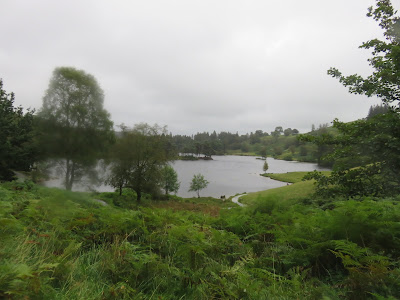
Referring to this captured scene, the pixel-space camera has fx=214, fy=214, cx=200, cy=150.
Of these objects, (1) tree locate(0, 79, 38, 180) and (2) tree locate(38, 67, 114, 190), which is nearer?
(2) tree locate(38, 67, 114, 190)

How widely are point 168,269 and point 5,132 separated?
21.0m

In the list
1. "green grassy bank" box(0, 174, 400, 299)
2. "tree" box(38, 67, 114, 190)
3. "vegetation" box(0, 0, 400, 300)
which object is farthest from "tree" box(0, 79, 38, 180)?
"green grassy bank" box(0, 174, 400, 299)

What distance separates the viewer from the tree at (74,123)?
6.15 meters

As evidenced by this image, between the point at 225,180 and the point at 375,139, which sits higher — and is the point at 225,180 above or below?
below

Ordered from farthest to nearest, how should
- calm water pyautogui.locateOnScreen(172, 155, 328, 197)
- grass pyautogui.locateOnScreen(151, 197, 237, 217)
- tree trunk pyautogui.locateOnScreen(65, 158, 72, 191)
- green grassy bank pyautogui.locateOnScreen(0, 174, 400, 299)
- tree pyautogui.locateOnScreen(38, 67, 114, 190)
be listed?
calm water pyautogui.locateOnScreen(172, 155, 328, 197) < grass pyautogui.locateOnScreen(151, 197, 237, 217) < tree trunk pyautogui.locateOnScreen(65, 158, 72, 191) < tree pyautogui.locateOnScreen(38, 67, 114, 190) < green grassy bank pyautogui.locateOnScreen(0, 174, 400, 299)

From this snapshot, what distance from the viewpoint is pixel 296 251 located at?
3.46m

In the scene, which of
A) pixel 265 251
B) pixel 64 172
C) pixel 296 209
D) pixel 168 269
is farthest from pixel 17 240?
pixel 296 209

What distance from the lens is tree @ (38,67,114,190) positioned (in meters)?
6.15

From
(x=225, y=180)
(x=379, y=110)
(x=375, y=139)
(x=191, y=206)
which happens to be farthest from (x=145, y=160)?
(x=379, y=110)

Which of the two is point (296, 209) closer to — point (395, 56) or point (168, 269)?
point (168, 269)

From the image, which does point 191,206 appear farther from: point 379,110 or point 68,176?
point 379,110

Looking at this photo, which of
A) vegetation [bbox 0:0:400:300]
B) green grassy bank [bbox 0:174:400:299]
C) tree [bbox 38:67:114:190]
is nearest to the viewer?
green grassy bank [bbox 0:174:400:299]

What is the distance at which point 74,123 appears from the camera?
6355 mm

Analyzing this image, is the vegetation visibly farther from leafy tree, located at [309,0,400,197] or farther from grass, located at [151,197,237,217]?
grass, located at [151,197,237,217]
